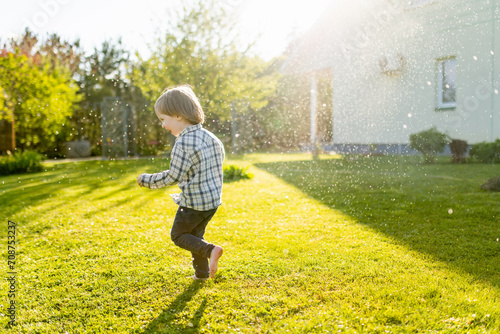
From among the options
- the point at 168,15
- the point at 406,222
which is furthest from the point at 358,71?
the point at 406,222

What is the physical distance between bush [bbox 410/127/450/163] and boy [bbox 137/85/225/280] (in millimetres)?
6890

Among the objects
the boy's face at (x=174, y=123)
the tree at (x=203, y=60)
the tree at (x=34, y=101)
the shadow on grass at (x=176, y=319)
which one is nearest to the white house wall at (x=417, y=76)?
the tree at (x=203, y=60)

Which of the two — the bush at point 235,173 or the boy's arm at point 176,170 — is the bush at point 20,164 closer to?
the bush at point 235,173

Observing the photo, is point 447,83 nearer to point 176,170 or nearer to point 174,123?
point 174,123

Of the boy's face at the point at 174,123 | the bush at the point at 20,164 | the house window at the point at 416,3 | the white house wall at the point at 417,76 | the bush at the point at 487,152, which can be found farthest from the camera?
the house window at the point at 416,3

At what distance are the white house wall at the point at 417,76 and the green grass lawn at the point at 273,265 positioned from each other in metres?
4.52

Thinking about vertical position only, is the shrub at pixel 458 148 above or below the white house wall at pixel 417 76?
below

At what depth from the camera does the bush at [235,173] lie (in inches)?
255

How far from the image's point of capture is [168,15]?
417 inches

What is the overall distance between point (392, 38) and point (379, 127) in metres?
2.39

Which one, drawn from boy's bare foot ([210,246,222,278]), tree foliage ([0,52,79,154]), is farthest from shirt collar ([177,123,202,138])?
tree foliage ([0,52,79,154])

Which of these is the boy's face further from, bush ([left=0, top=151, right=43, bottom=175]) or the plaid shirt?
bush ([left=0, top=151, right=43, bottom=175])

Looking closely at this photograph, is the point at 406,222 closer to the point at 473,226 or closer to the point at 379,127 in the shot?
the point at 473,226

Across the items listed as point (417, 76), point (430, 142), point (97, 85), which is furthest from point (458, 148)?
point (97, 85)
